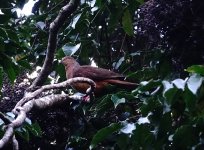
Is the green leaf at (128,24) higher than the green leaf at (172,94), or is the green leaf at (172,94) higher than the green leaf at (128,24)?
the green leaf at (172,94)

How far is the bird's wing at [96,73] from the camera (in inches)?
167

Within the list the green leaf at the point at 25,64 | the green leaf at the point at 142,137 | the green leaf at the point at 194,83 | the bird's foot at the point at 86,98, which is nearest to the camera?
the green leaf at the point at 194,83

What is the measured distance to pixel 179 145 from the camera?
2553 mm

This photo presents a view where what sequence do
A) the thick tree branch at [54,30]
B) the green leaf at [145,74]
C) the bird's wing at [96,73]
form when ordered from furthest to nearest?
the bird's wing at [96,73] → the thick tree branch at [54,30] → the green leaf at [145,74]

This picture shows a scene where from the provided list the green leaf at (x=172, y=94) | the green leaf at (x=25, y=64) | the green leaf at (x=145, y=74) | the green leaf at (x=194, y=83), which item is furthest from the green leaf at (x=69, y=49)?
the green leaf at (x=194, y=83)

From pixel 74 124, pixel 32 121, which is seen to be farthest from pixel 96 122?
pixel 32 121

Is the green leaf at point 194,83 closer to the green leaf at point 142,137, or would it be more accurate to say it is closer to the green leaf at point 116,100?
the green leaf at point 142,137

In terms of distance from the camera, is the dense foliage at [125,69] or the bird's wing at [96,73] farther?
the bird's wing at [96,73]

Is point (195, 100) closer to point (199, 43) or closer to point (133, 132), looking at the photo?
point (133, 132)

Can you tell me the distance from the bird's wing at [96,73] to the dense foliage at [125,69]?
6.1 inches

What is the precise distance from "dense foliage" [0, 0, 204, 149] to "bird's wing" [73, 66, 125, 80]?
15cm

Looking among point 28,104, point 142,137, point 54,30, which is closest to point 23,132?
A: point 28,104

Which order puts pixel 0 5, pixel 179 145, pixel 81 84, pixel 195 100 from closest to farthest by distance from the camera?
pixel 195 100
pixel 179 145
pixel 81 84
pixel 0 5

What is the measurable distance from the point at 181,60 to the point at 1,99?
4.45 feet
